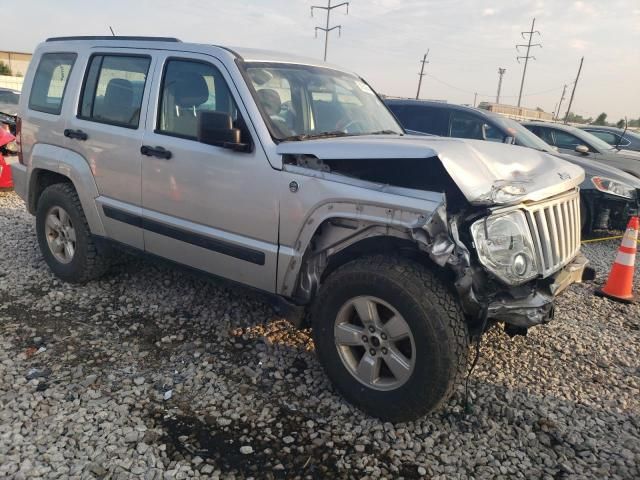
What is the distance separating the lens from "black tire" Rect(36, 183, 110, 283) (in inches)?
172

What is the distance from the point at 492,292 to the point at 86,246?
3.39 metres

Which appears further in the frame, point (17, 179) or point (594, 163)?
point (594, 163)

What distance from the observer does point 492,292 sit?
275 cm

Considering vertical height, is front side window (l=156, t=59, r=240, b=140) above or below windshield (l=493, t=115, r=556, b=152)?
above

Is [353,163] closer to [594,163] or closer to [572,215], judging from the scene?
[572,215]

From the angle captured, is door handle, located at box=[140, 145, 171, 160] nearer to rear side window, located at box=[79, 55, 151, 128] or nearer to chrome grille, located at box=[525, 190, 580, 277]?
rear side window, located at box=[79, 55, 151, 128]

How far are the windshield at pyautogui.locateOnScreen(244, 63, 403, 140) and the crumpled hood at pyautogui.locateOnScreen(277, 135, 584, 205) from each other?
30 cm

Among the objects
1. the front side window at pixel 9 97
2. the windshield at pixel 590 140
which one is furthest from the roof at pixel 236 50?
the front side window at pixel 9 97

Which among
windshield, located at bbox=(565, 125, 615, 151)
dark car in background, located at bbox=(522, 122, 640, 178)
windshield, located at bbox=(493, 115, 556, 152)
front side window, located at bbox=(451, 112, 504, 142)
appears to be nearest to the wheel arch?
front side window, located at bbox=(451, 112, 504, 142)

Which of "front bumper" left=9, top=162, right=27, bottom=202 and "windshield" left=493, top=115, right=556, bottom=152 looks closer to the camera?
"front bumper" left=9, top=162, right=27, bottom=202

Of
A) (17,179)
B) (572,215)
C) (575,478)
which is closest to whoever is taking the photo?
(575,478)

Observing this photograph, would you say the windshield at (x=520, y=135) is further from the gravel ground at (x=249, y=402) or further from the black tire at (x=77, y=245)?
the black tire at (x=77, y=245)

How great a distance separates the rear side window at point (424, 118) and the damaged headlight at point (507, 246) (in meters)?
5.05

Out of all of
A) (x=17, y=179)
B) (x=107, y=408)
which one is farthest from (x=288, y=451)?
→ (x=17, y=179)
